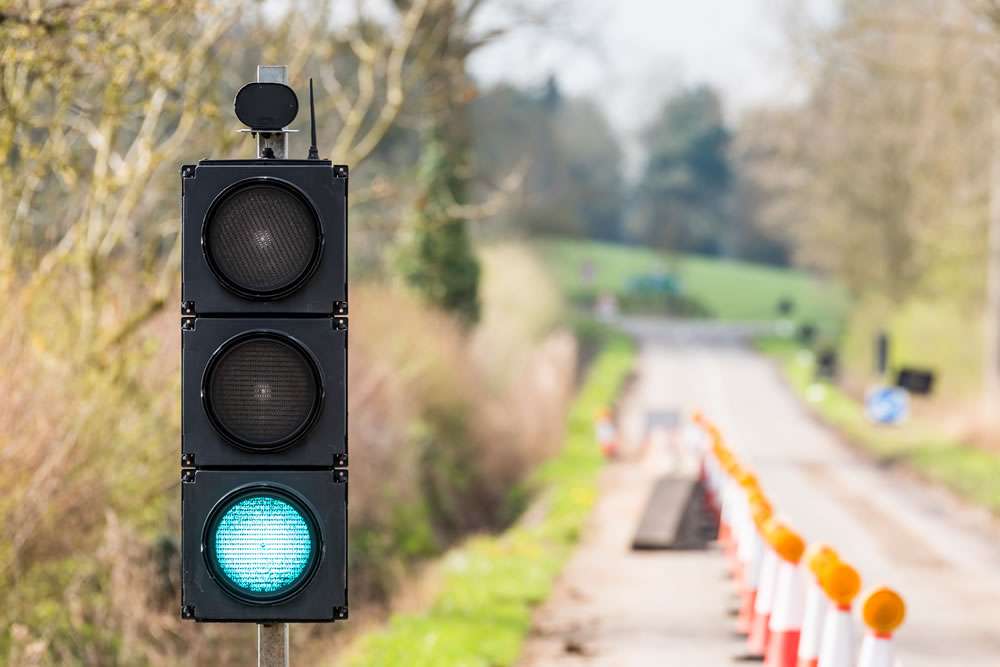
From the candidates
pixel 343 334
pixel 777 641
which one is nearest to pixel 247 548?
pixel 343 334

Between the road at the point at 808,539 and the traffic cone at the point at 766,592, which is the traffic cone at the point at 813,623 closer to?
the traffic cone at the point at 766,592

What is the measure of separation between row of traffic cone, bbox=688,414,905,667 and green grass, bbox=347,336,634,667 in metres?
1.65

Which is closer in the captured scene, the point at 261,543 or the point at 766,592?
the point at 261,543

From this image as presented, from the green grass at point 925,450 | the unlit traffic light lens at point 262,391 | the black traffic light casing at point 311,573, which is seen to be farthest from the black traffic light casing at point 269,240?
the green grass at point 925,450

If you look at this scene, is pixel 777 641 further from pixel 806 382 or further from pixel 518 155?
pixel 518 155

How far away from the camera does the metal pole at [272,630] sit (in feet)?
15.0

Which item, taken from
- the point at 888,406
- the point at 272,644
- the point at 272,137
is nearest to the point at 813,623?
the point at 272,644

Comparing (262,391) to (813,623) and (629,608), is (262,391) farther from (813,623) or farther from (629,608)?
(629,608)

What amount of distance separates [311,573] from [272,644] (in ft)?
1.27

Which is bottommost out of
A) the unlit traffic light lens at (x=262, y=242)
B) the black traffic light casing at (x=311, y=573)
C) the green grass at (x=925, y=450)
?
the green grass at (x=925, y=450)

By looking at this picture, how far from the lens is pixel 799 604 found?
802 centimetres

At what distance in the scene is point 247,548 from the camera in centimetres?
437

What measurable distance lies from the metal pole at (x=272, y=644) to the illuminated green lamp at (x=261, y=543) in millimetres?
230

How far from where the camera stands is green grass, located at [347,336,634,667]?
30.7ft
